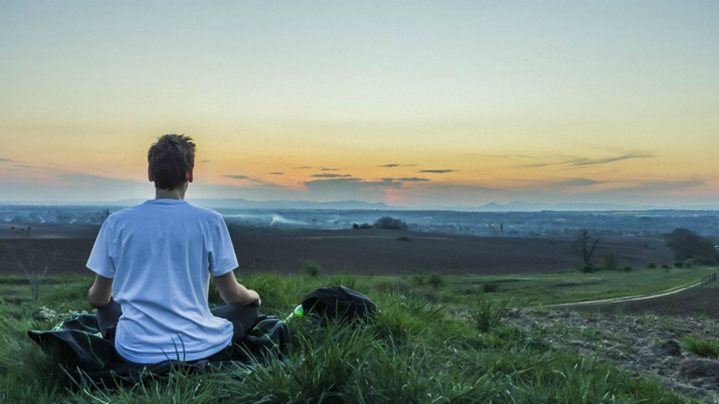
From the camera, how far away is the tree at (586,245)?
6377 cm

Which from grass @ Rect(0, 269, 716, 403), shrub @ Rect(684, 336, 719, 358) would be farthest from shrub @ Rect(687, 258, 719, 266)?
grass @ Rect(0, 269, 716, 403)

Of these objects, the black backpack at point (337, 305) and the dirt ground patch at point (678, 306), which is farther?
the dirt ground patch at point (678, 306)

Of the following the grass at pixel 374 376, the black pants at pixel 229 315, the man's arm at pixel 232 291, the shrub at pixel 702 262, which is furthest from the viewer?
the shrub at pixel 702 262

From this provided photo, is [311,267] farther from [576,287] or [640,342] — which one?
[576,287]

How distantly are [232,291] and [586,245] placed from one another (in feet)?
217

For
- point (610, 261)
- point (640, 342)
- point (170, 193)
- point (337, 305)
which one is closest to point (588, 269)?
point (610, 261)

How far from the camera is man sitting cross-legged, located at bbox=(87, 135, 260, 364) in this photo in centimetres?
389

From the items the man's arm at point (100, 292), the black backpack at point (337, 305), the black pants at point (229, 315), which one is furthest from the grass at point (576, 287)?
the man's arm at point (100, 292)

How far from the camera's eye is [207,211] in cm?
397

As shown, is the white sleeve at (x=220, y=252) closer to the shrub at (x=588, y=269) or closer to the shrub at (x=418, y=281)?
the shrub at (x=418, y=281)

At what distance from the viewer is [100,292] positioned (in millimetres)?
4223

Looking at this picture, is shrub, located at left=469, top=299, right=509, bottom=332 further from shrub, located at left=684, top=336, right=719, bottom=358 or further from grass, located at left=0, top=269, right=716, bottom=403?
shrub, located at left=684, top=336, right=719, bottom=358

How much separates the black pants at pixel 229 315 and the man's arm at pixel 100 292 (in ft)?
0.59

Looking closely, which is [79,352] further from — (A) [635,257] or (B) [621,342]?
(A) [635,257]
